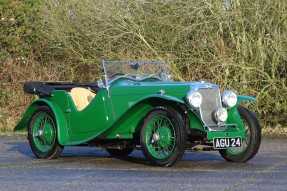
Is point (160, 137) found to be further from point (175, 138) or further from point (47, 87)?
point (47, 87)

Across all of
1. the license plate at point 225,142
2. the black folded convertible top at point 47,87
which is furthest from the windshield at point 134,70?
the license plate at point 225,142

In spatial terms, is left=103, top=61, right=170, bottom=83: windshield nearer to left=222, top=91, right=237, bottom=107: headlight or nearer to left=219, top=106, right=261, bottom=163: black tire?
left=222, top=91, right=237, bottom=107: headlight

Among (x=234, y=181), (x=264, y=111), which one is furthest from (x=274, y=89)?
(x=234, y=181)

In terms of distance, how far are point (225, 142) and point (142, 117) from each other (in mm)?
1248

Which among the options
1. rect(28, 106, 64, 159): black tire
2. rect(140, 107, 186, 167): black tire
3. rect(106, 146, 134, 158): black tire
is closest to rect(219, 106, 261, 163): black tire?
rect(140, 107, 186, 167): black tire

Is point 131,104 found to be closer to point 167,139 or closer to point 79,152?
point 167,139

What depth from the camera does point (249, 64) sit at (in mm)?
17250

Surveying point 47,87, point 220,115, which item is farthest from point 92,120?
point 220,115

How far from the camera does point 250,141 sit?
34.4 feet

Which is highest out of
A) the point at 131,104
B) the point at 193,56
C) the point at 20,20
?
the point at 20,20

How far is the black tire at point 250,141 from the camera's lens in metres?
10.5

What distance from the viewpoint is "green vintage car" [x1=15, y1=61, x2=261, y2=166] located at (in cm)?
992

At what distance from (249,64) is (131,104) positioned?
7.15 metres

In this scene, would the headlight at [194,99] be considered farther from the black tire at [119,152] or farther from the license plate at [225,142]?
the black tire at [119,152]
